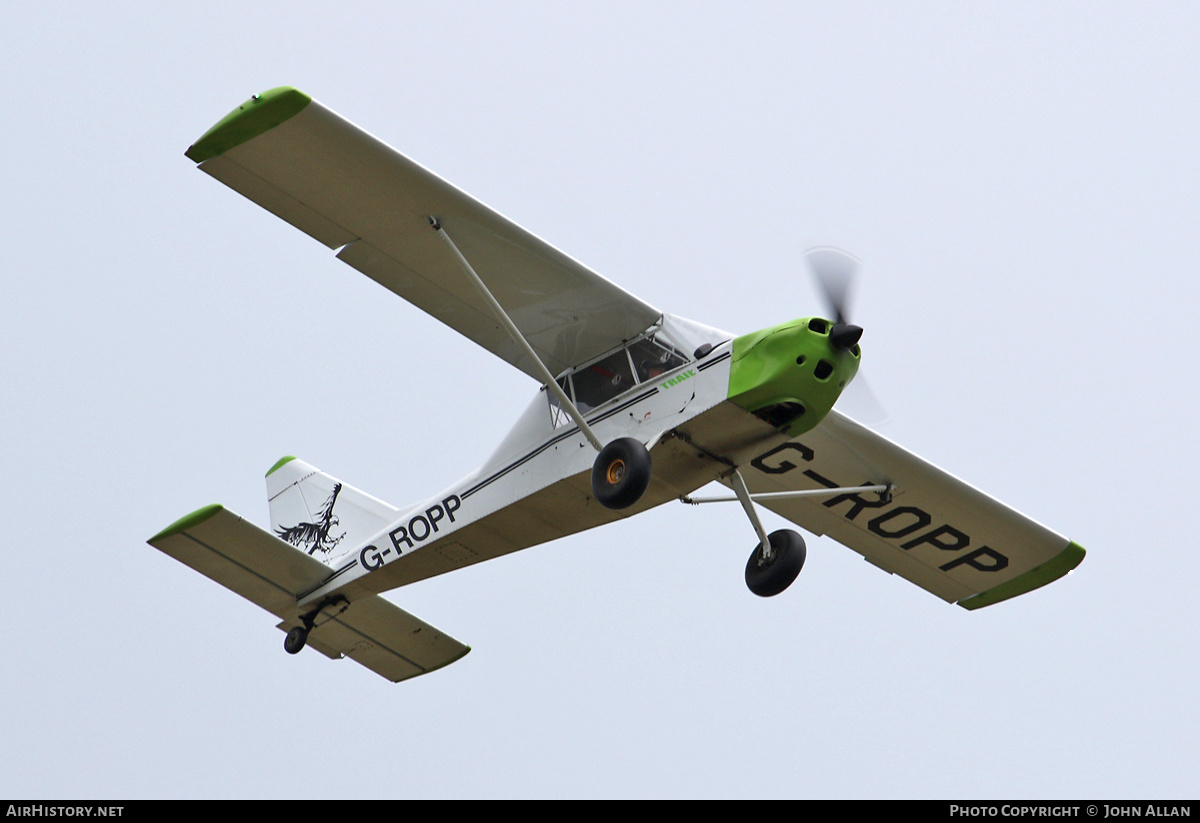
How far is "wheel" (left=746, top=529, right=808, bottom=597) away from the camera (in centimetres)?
1209

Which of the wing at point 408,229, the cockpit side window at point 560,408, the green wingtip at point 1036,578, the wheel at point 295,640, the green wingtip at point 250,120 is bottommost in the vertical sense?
the green wingtip at point 1036,578

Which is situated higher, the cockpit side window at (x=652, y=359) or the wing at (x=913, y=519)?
the cockpit side window at (x=652, y=359)

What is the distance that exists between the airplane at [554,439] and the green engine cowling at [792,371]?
16mm

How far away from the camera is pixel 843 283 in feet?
37.1

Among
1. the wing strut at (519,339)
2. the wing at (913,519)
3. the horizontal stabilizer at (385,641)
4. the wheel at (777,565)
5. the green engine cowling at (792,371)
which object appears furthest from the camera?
the horizontal stabilizer at (385,641)

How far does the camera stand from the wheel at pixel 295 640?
13.6 metres

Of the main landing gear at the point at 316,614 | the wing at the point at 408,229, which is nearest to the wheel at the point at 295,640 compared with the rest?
the main landing gear at the point at 316,614

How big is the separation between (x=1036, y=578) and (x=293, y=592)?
260 inches

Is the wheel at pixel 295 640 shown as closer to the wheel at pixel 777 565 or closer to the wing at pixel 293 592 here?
the wing at pixel 293 592

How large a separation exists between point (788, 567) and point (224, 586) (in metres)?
4.68

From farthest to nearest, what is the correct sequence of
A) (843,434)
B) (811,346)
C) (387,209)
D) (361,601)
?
(361,601)
(843,434)
(387,209)
(811,346)

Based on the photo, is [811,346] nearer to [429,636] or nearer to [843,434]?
[843,434]
